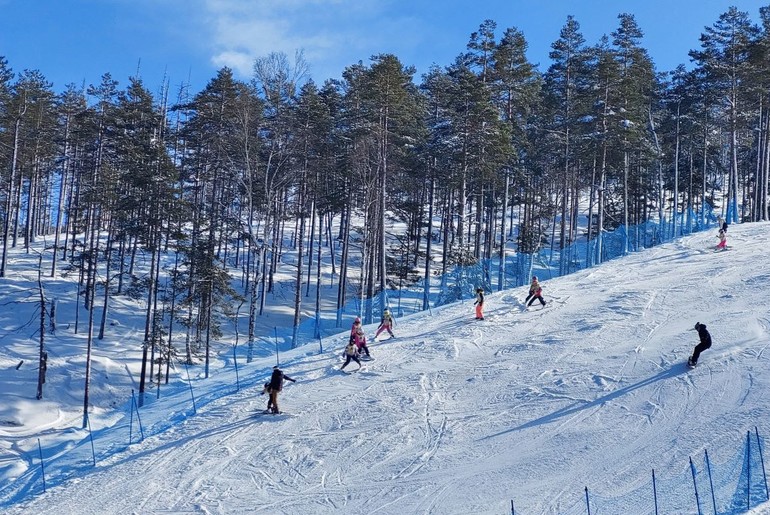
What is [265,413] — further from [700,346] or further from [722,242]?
[722,242]

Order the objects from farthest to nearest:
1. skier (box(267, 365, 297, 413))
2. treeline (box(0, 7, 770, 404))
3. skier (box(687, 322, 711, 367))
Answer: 1. treeline (box(0, 7, 770, 404))
2. skier (box(267, 365, 297, 413))
3. skier (box(687, 322, 711, 367))

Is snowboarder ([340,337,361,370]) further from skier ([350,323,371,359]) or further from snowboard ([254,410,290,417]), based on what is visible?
snowboard ([254,410,290,417])

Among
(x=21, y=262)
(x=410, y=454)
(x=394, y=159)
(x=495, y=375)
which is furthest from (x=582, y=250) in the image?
(x=21, y=262)

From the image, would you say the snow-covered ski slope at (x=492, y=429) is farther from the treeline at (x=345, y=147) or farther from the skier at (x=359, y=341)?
the treeline at (x=345, y=147)

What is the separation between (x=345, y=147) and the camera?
1361 inches

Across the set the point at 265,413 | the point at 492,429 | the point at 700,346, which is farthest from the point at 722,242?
the point at 265,413

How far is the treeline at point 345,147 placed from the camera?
30062 millimetres

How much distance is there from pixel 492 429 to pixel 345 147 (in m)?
23.2

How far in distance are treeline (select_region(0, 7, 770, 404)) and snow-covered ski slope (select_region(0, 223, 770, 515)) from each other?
32.6 ft

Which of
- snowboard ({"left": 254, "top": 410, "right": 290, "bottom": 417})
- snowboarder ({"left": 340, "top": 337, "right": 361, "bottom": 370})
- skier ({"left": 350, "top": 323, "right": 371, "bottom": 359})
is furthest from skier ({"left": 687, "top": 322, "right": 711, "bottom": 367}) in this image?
snowboard ({"left": 254, "top": 410, "right": 290, "bottom": 417})

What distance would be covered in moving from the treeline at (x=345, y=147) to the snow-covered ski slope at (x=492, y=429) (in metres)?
9.93

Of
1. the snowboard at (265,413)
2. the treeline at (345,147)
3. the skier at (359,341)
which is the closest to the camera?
the snowboard at (265,413)

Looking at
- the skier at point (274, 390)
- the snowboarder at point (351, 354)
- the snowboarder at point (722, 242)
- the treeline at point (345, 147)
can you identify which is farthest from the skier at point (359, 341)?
the snowboarder at point (722, 242)

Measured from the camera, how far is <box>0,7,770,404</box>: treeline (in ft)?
98.6
